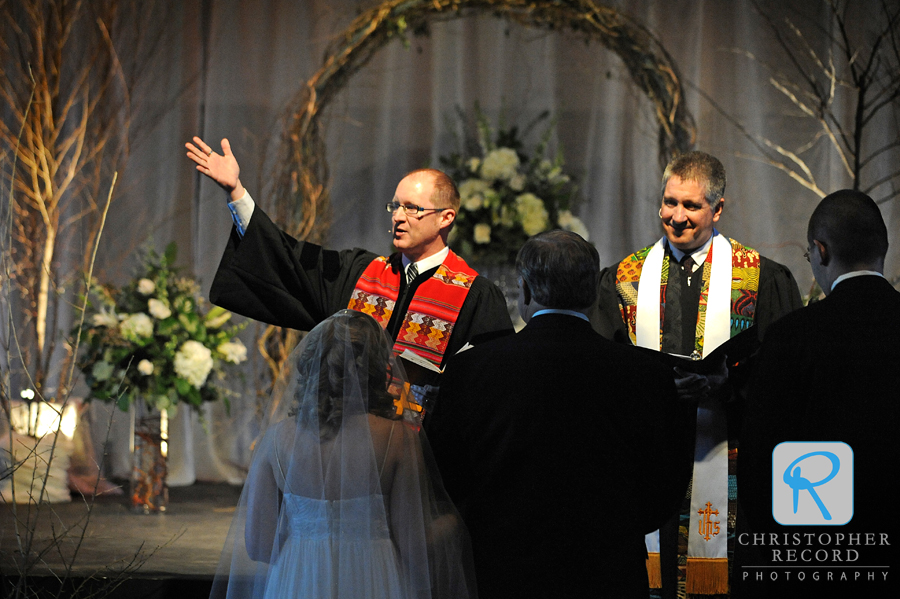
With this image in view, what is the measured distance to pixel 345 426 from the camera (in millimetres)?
1854

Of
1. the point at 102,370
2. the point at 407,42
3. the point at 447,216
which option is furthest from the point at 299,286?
the point at 407,42

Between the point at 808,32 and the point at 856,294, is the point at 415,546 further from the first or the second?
the point at 808,32

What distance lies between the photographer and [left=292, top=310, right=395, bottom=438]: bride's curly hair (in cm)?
186

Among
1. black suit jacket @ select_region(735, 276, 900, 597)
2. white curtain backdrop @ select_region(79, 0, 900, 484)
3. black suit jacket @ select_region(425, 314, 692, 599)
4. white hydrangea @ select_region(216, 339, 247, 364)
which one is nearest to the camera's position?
black suit jacket @ select_region(425, 314, 692, 599)

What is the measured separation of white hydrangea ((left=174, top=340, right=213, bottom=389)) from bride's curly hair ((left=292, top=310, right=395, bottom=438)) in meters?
1.97

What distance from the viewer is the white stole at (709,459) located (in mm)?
2527

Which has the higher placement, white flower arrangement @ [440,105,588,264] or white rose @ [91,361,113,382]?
white flower arrangement @ [440,105,588,264]

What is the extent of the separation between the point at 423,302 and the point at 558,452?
114 centimetres

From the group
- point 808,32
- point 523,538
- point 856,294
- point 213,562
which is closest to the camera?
point 523,538

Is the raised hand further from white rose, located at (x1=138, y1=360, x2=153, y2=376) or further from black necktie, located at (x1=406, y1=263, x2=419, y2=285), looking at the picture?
white rose, located at (x1=138, y1=360, x2=153, y2=376)

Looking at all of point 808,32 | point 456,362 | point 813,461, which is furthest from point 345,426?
point 808,32

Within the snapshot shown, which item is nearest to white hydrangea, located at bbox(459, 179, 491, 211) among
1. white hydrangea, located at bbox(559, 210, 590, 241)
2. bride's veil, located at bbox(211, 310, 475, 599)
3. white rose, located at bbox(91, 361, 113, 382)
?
white hydrangea, located at bbox(559, 210, 590, 241)

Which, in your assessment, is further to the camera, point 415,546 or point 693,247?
point 693,247

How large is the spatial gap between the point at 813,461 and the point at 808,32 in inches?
137
